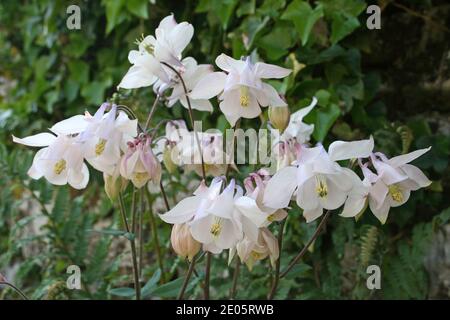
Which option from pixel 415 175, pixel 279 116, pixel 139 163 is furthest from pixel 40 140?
pixel 415 175

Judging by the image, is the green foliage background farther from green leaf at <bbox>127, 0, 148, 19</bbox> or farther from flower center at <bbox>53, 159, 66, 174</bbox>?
flower center at <bbox>53, 159, 66, 174</bbox>

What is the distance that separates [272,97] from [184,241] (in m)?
0.29

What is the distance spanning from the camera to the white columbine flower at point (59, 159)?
93 cm

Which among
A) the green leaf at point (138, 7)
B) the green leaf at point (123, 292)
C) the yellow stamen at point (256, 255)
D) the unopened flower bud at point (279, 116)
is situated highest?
the green leaf at point (138, 7)

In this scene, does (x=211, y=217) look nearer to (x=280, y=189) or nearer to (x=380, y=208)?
(x=280, y=189)

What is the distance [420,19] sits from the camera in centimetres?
174

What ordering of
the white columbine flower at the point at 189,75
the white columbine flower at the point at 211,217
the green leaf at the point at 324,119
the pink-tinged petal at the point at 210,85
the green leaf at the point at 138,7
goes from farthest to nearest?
1. the green leaf at the point at 138,7
2. the green leaf at the point at 324,119
3. the white columbine flower at the point at 189,75
4. the pink-tinged petal at the point at 210,85
5. the white columbine flower at the point at 211,217

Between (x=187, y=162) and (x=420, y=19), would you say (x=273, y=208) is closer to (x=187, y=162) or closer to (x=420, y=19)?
(x=187, y=162)

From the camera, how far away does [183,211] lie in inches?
35.3

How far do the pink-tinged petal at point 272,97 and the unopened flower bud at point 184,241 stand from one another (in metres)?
0.26

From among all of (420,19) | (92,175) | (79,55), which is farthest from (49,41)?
(420,19)

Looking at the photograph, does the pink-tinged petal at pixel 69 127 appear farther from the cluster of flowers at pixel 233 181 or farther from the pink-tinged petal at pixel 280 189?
the pink-tinged petal at pixel 280 189

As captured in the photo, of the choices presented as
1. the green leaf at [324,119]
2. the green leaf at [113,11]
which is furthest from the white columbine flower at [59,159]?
the green leaf at [113,11]

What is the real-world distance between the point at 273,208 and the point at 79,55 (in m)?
1.49
